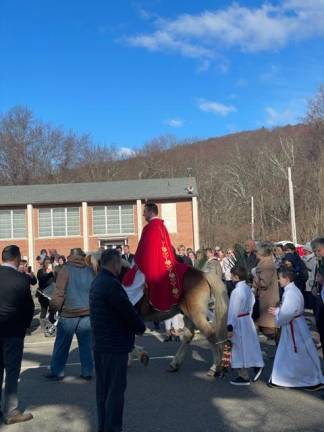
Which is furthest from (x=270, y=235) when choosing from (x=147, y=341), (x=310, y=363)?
(x=310, y=363)

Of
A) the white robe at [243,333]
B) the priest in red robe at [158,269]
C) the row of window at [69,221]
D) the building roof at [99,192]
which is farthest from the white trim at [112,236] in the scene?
the white robe at [243,333]

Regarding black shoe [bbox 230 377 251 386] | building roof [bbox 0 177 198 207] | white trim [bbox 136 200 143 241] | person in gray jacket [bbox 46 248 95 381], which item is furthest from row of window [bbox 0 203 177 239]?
black shoe [bbox 230 377 251 386]

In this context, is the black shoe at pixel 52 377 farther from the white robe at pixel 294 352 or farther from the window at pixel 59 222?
the window at pixel 59 222

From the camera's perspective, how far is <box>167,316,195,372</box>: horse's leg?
8672 millimetres

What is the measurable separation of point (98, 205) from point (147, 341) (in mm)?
34268

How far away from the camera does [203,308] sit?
8.26m

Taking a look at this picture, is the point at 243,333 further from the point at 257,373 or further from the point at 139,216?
the point at 139,216

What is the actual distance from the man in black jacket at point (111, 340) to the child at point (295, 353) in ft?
10.1

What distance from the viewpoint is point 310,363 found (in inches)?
290

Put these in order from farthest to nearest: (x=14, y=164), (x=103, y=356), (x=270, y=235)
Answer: (x=14, y=164)
(x=270, y=235)
(x=103, y=356)

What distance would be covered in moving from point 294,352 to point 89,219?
38819 millimetres

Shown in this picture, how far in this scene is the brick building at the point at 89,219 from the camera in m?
44.6

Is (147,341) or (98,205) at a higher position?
(98,205)

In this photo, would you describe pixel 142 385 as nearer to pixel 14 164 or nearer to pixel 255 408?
pixel 255 408
